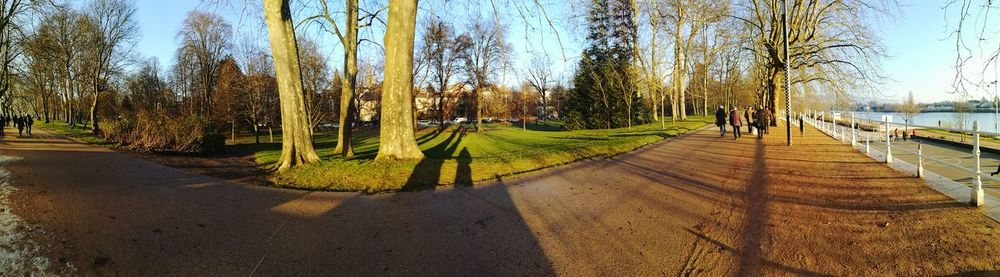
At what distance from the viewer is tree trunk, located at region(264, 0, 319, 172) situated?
9.95m

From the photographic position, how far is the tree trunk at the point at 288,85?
9.95m

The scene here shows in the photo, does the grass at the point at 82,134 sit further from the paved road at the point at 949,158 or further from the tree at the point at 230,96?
the paved road at the point at 949,158

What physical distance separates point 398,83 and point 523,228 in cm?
578

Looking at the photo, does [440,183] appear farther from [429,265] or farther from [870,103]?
[870,103]

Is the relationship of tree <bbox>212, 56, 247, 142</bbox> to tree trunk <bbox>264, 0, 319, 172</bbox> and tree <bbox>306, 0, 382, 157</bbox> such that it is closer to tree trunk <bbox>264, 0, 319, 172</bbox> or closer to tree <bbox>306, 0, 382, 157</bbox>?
tree <bbox>306, 0, 382, 157</bbox>

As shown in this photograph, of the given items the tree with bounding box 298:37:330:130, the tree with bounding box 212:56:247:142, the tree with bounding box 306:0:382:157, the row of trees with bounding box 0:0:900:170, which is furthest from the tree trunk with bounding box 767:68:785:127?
the tree with bounding box 212:56:247:142

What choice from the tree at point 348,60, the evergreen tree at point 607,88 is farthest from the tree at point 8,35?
the evergreen tree at point 607,88

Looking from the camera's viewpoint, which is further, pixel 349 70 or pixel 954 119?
pixel 954 119

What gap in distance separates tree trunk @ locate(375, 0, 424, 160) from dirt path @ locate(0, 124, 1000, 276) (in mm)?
2694

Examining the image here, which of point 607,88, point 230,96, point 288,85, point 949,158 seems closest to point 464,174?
point 288,85

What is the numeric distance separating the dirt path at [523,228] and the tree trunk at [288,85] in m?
1.85

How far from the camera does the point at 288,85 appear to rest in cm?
1014

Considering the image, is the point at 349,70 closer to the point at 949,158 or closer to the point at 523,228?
the point at 523,228

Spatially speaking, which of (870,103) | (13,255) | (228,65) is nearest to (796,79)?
(870,103)
